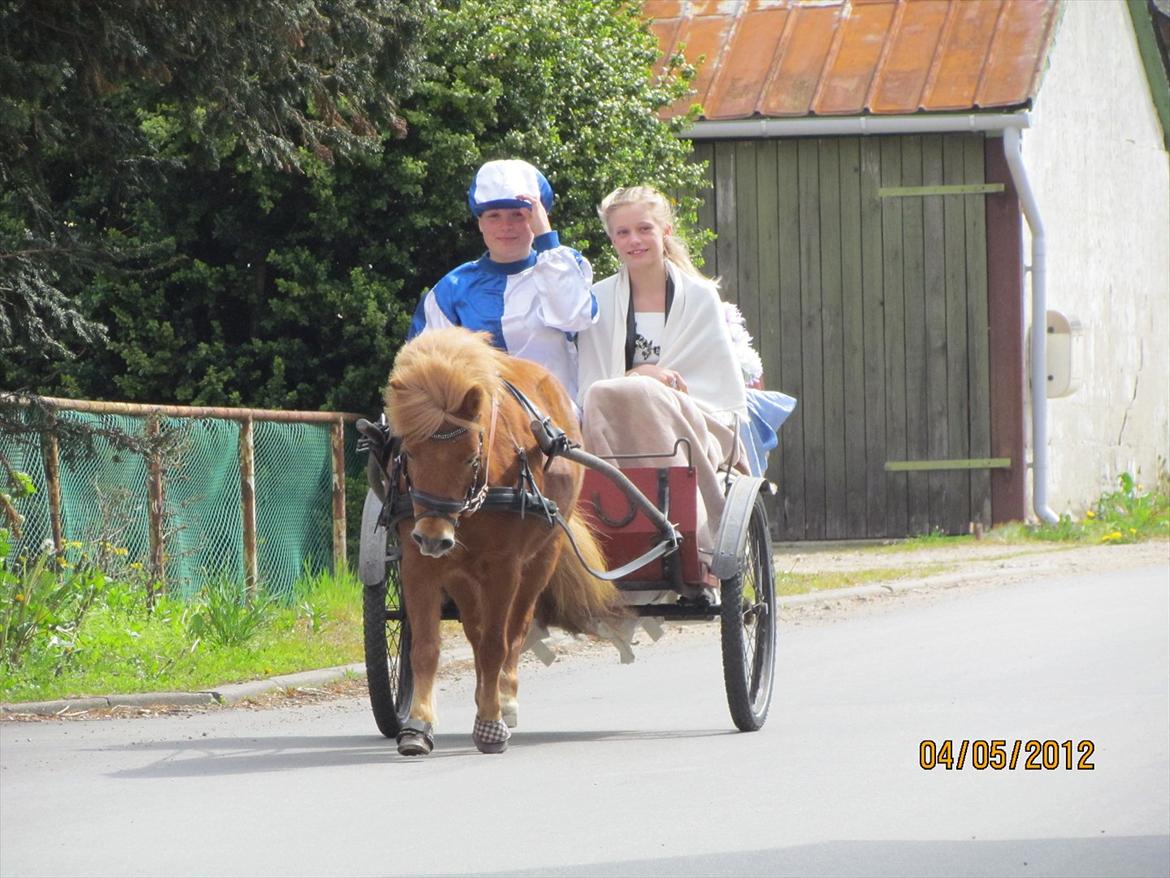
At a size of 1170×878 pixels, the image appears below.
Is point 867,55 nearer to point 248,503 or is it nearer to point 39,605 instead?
point 248,503

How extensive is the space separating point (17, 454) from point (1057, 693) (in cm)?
551

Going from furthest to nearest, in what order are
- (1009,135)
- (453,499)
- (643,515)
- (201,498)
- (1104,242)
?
(1104,242)
(1009,135)
(201,498)
(643,515)
(453,499)

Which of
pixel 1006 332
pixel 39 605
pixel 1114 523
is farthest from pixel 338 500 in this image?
pixel 1114 523

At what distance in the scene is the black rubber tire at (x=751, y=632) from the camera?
27.0ft

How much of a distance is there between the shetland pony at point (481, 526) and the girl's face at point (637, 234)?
94 centimetres

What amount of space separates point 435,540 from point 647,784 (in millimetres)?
1143

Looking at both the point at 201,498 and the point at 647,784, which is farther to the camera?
the point at 201,498

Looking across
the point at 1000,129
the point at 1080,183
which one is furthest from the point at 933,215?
the point at 1080,183

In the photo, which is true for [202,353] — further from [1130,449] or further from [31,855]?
[1130,449]

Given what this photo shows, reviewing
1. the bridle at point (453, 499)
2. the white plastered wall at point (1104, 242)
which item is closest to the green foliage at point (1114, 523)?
the white plastered wall at point (1104, 242)

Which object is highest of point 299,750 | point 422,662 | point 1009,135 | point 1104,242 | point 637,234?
point 1009,135

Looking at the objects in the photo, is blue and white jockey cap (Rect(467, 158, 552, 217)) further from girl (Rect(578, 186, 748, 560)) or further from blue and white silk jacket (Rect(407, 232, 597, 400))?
girl (Rect(578, 186, 748, 560))

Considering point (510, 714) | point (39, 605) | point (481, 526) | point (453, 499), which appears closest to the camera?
point (453, 499)

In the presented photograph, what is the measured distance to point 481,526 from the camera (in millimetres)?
Answer: 7547
